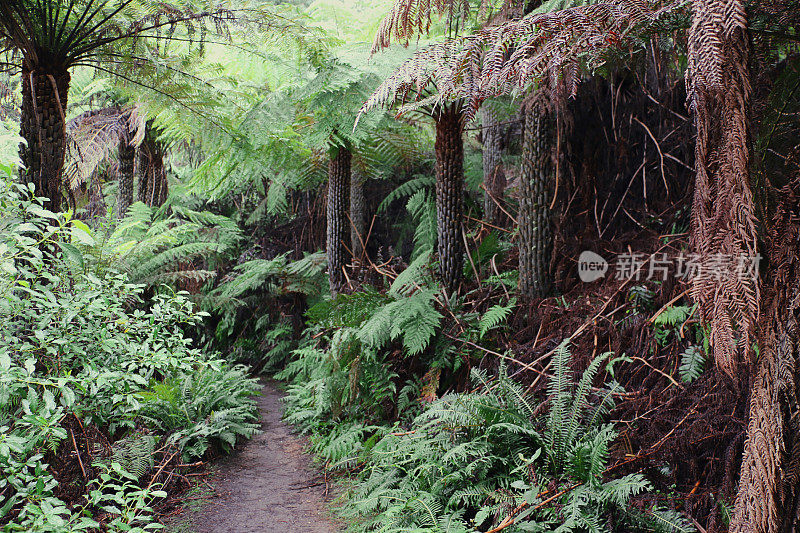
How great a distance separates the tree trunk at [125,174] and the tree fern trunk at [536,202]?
5.51 m

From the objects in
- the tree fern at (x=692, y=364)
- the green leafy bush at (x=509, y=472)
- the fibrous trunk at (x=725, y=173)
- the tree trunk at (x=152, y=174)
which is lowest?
the green leafy bush at (x=509, y=472)

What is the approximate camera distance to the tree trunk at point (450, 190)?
13.7 feet

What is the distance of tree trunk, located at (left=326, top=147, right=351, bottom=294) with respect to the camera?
552 centimetres

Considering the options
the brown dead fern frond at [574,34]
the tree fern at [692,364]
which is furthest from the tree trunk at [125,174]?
the tree fern at [692,364]

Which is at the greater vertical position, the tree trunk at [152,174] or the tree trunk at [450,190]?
the tree trunk at [152,174]

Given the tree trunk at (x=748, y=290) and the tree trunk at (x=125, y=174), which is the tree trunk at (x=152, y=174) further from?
the tree trunk at (x=748, y=290)

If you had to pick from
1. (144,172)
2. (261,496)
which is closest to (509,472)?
(261,496)

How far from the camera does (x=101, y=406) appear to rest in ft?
12.1

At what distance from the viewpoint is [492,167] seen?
5285 mm

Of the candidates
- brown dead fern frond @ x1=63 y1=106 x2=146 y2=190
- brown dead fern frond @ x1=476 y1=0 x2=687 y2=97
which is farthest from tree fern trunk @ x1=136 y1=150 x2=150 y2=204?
brown dead fern frond @ x1=476 y1=0 x2=687 y2=97

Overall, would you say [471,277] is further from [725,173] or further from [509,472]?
[725,173]

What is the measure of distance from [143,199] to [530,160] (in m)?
6.26

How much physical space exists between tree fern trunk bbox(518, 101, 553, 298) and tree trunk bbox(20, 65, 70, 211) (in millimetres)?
3165

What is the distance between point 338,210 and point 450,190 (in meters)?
1.68
